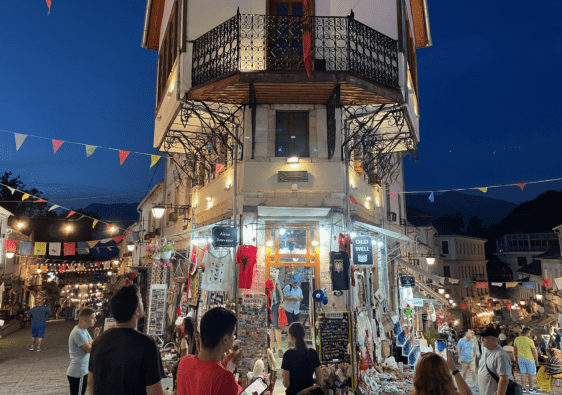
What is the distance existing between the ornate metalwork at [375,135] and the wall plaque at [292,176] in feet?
4.67

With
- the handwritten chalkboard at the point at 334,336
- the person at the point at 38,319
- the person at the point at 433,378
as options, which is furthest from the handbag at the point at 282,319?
the person at the point at 433,378

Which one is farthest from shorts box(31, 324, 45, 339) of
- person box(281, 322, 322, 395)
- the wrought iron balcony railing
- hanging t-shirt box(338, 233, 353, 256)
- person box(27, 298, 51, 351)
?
person box(281, 322, 322, 395)

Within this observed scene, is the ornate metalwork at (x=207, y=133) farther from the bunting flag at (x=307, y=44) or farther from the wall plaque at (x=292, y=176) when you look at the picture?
the bunting flag at (x=307, y=44)

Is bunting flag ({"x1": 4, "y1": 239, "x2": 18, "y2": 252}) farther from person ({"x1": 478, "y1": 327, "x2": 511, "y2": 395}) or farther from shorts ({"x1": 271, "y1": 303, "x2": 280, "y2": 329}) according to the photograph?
person ({"x1": 478, "y1": 327, "x2": 511, "y2": 395})

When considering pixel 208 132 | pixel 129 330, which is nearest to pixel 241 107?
pixel 208 132

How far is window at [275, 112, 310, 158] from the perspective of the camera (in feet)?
45.1

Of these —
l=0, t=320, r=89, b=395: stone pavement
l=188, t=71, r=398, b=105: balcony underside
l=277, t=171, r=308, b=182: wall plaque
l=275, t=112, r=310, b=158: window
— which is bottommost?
l=0, t=320, r=89, b=395: stone pavement

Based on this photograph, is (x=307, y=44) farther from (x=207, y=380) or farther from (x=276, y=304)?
(x=207, y=380)

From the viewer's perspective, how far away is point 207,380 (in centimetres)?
322

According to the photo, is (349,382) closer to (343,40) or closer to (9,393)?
(9,393)

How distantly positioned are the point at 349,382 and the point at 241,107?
337 inches

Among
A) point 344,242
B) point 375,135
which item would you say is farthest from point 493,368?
point 375,135

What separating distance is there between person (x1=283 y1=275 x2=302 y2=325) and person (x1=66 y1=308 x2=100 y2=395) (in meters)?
6.65

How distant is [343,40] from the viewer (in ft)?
42.1
